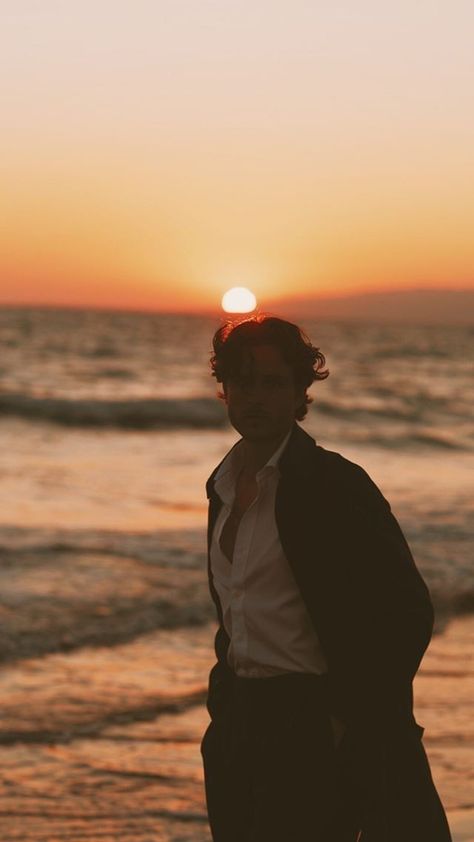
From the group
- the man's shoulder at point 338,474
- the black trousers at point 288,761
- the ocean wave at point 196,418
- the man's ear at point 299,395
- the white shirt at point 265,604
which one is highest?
the ocean wave at point 196,418

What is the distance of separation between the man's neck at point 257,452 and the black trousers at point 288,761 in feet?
1.59

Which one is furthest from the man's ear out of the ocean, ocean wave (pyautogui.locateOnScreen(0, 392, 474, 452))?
ocean wave (pyautogui.locateOnScreen(0, 392, 474, 452))

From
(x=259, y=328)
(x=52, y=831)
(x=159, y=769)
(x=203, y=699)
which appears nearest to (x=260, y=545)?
(x=259, y=328)

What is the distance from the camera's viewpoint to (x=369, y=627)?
2.71 m

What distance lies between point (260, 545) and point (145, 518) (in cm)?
1204

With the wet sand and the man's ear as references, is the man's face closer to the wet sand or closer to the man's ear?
the man's ear

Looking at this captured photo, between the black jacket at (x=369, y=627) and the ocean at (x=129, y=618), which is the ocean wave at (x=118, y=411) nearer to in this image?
the ocean at (x=129, y=618)

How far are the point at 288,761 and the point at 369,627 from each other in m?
0.35

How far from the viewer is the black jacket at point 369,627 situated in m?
2.69

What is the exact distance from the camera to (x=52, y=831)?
5.14 meters

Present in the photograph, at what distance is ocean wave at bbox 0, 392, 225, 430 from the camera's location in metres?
33.2

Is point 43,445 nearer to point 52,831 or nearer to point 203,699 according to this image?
point 203,699

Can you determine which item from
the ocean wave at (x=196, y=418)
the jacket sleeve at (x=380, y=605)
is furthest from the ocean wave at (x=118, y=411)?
the jacket sleeve at (x=380, y=605)

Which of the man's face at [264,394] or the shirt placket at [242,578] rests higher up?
the man's face at [264,394]
